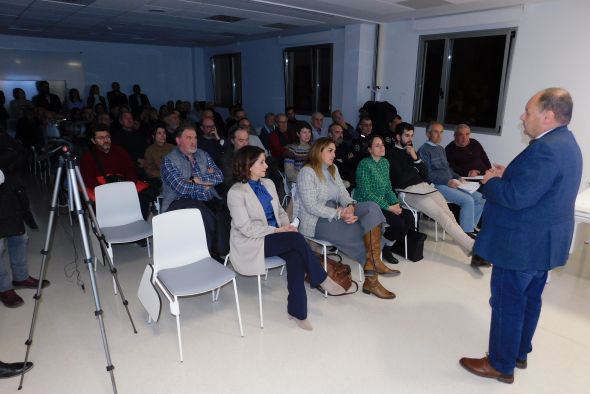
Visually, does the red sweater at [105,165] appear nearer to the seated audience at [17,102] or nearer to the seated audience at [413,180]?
the seated audience at [413,180]

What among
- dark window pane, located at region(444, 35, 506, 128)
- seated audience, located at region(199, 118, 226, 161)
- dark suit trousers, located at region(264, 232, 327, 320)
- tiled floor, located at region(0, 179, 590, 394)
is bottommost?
tiled floor, located at region(0, 179, 590, 394)

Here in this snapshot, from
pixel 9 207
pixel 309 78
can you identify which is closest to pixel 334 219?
pixel 9 207

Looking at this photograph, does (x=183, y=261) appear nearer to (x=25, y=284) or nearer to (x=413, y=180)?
(x=25, y=284)

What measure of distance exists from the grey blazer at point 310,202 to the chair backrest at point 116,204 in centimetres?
144

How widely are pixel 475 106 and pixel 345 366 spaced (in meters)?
5.24

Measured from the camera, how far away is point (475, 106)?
639 cm

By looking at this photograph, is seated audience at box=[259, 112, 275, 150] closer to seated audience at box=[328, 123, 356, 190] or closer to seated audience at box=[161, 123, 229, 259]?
seated audience at box=[328, 123, 356, 190]

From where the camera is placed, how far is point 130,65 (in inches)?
436

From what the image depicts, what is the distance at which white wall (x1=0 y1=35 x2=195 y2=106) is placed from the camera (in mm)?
10023

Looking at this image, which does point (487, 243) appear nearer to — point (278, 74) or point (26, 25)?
point (278, 74)

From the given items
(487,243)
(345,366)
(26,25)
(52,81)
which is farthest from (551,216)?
(52,81)

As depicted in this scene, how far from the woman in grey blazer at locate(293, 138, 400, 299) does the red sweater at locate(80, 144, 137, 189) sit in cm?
198

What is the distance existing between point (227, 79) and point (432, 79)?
627 centimetres

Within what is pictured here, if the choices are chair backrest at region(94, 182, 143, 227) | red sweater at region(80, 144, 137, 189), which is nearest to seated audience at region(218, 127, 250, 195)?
chair backrest at region(94, 182, 143, 227)
